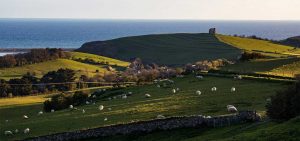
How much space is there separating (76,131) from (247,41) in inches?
4550

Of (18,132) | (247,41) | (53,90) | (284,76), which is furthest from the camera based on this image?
(247,41)

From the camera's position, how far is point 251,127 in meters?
27.4

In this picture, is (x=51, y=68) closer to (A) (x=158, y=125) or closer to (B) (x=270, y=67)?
(B) (x=270, y=67)

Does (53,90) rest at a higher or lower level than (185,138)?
lower

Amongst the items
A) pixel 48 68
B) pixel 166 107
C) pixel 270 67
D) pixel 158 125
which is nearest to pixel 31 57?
pixel 48 68

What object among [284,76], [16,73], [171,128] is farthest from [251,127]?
[16,73]

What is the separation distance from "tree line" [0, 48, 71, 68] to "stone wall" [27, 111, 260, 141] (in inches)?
3554

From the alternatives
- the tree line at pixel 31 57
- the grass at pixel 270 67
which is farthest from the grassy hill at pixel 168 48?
the grass at pixel 270 67

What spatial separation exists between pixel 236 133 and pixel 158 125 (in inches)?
256

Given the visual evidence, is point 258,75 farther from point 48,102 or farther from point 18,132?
point 18,132

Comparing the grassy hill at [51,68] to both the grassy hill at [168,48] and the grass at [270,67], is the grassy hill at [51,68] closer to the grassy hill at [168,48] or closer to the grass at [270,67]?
the grassy hill at [168,48]

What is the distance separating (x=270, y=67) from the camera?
220 feet

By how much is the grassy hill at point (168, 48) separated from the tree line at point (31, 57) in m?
24.2

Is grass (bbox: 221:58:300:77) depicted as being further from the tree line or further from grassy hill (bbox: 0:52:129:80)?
the tree line
